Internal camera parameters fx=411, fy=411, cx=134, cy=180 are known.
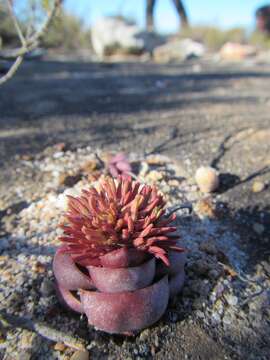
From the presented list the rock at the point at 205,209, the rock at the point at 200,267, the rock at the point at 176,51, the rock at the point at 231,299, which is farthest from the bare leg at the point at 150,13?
the rock at the point at 231,299

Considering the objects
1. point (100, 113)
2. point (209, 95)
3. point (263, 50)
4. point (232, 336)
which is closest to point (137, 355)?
point (232, 336)

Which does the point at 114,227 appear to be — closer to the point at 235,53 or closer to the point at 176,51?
the point at 176,51

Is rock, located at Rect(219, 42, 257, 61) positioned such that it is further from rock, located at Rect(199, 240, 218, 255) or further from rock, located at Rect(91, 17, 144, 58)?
rock, located at Rect(199, 240, 218, 255)

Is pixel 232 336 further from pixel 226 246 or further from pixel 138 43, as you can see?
pixel 138 43

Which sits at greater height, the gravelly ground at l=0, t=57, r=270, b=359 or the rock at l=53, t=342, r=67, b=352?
the rock at l=53, t=342, r=67, b=352

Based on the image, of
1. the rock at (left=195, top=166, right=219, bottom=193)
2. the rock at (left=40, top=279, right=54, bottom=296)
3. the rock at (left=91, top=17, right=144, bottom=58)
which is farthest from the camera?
the rock at (left=91, top=17, right=144, bottom=58)

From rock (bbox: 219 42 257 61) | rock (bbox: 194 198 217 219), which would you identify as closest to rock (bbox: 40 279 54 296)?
rock (bbox: 194 198 217 219)
